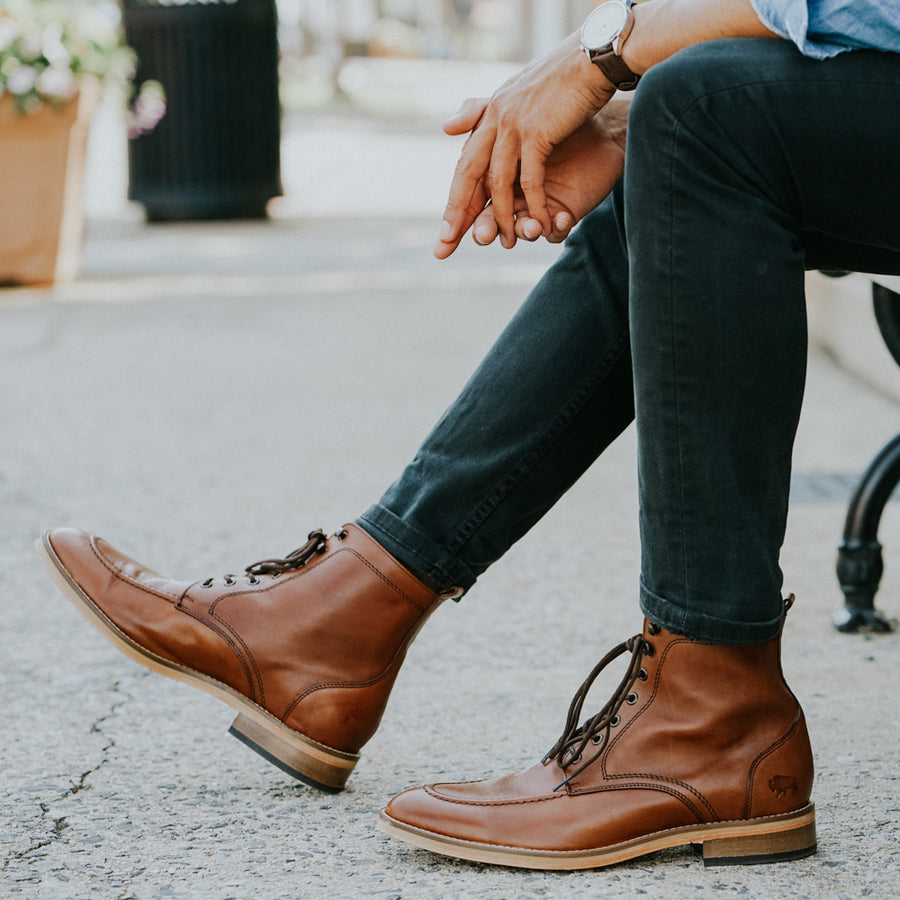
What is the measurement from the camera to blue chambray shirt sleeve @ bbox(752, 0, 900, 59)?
1.12 metres

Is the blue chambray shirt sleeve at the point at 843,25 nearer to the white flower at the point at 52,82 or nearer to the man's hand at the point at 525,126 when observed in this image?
the man's hand at the point at 525,126

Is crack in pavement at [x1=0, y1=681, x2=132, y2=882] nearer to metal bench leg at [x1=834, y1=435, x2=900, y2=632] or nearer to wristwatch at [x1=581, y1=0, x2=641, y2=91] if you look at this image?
wristwatch at [x1=581, y1=0, x2=641, y2=91]

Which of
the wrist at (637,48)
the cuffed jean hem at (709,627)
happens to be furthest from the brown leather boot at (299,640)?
the wrist at (637,48)

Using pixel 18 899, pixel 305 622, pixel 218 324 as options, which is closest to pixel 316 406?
pixel 218 324

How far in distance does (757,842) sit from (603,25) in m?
0.79

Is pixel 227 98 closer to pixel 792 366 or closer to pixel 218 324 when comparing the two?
pixel 218 324

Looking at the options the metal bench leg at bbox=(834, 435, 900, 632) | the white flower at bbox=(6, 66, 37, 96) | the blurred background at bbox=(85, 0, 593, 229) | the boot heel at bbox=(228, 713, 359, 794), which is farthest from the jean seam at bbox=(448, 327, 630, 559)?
the blurred background at bbox=(85, 0, 593, 229)

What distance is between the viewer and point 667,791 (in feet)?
4.11

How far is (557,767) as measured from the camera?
1290mm

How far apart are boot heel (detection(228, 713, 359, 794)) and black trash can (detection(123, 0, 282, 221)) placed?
6480mm

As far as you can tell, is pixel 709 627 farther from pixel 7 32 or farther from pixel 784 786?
pixel 7 32

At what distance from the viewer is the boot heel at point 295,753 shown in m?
1.42

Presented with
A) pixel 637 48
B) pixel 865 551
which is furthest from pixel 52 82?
pixel 637 48

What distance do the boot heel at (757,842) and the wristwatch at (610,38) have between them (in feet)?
2.34
